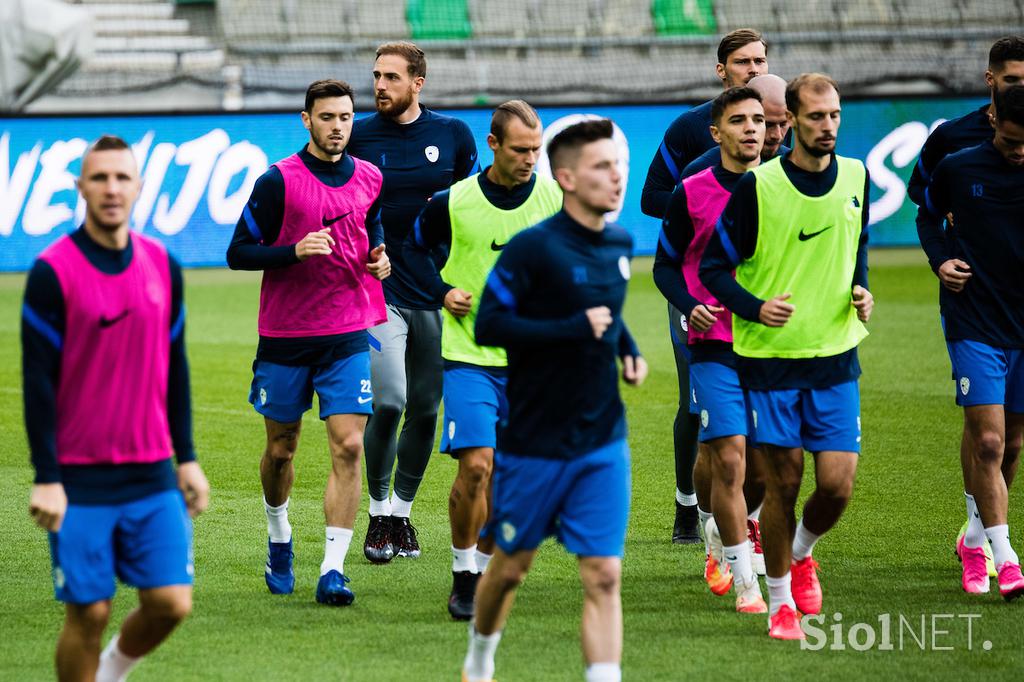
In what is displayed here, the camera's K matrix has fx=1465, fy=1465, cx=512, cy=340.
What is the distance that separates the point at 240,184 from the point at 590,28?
10290 millimetres

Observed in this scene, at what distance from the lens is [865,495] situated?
8570mm

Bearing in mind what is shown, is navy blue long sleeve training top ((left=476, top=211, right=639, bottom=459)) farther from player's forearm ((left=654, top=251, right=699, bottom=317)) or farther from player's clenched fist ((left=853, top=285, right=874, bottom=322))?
player's clenched fist ((left=853, top=285, right=874, bottom=322))

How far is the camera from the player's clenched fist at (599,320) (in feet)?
14.9

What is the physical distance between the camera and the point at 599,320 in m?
4.56

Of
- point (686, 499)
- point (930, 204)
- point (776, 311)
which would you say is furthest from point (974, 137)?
point (686, 499)

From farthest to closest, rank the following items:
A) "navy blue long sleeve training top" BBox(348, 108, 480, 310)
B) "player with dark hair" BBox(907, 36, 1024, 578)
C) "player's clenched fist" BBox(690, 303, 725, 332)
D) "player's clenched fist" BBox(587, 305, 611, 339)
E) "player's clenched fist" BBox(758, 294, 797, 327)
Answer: "navy blue long sleeve training top" BBox(348, 108, 480, 310), "player with dark hair" BBox(907, 36, 1024, 578), "player's clenched fist" BBox(690, 303, 725, 332), "player's clenched fist" BBox(758, 294, 797, 327), "player's clenched fist" BBox(587, 305, 611, 339)

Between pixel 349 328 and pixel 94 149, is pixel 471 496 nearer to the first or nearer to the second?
pixel 349 328

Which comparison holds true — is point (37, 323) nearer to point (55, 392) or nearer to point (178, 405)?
point (55, 392)

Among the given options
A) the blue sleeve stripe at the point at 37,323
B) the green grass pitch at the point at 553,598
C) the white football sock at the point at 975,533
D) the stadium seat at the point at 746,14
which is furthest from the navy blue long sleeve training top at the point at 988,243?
the stadium seat at the point at 746,14

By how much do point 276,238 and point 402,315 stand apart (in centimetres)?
95

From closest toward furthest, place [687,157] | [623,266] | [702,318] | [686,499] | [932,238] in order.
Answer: [623,266] < [702,318] < [932,238] < [687,157] < [686,499]

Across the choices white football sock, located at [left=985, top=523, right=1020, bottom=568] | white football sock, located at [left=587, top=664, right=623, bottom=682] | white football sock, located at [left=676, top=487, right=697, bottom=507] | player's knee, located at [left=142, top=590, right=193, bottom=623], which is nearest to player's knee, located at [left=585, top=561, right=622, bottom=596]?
white football sock, located at [left=587, top=664, right=623, bottom=682]

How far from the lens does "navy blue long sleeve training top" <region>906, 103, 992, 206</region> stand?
706 centimetres

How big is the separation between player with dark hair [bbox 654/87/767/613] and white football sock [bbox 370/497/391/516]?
1.74 m
